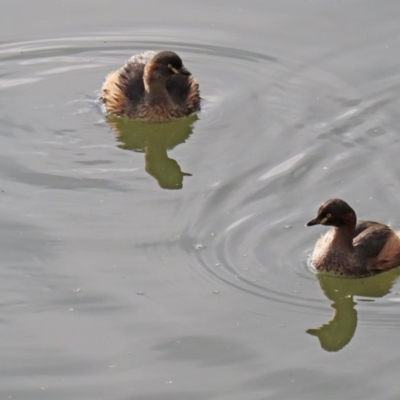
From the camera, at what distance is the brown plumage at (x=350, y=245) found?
11.2m

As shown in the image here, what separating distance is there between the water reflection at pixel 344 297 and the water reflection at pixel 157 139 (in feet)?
7.67

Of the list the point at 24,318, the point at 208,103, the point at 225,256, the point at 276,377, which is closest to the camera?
the point at 276,377

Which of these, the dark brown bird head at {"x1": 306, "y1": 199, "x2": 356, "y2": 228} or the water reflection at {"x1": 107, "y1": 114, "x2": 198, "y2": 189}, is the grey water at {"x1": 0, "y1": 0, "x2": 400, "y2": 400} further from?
the dark brown bird head at {"x1": 306, "y1": 199, "x2": 356, "y2": 228}

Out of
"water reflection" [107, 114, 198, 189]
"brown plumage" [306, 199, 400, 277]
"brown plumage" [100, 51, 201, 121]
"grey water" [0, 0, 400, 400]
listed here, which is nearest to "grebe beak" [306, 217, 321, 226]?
"brown plumage" [306, 199, 400, 277]

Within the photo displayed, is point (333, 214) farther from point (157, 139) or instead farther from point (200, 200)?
point (157, 139)

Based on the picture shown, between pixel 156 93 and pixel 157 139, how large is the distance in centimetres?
59

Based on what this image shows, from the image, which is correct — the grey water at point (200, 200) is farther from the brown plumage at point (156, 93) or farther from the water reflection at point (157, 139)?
the brown plumage at point (156, 93)

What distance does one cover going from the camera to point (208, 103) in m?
14.6

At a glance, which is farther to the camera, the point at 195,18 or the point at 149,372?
the point at 195,18

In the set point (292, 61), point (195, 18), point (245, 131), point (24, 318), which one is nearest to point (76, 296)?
point (24, 318)

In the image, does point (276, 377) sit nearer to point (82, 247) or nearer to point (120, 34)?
point (82, 247)

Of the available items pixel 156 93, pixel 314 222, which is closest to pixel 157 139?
pixel 156 93

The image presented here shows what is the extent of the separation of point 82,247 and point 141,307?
3.74 ft

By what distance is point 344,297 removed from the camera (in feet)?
36.2
